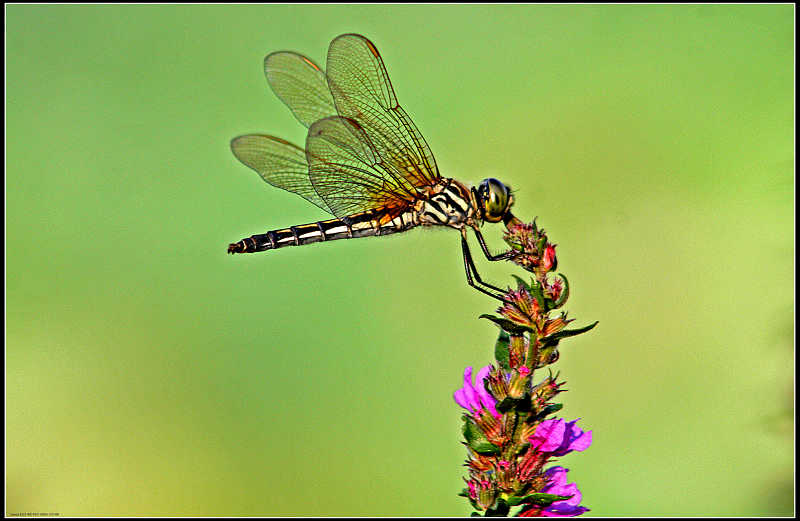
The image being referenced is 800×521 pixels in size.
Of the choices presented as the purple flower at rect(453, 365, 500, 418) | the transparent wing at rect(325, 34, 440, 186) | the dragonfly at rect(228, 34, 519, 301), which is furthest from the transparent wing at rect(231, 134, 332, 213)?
the purple flower at rect(453, 365, 500, 418)

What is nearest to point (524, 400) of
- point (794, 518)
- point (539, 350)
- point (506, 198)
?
point (539, 350)

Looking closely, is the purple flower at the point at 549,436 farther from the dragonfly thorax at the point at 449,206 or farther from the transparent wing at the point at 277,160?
the transparent wing at the point at 277,160

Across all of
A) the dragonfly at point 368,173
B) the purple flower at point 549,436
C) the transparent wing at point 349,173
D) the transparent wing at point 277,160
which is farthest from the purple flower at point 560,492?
the transparent wing at point 277,160

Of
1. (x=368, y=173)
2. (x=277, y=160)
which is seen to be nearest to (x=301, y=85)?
(x=277, y=160)

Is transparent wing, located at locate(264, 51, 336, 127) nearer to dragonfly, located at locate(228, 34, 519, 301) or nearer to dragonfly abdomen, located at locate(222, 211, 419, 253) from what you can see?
dragonfly, located at locate(228, 34, 519, 301)

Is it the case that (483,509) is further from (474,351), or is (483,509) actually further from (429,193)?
(474,351)

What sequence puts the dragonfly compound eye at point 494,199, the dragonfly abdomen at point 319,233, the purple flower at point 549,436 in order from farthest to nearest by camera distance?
the dragonfly abdomen at point 319,233 → the dragonfly compound eye at point 494,199 → the purple flower at point 549,436
